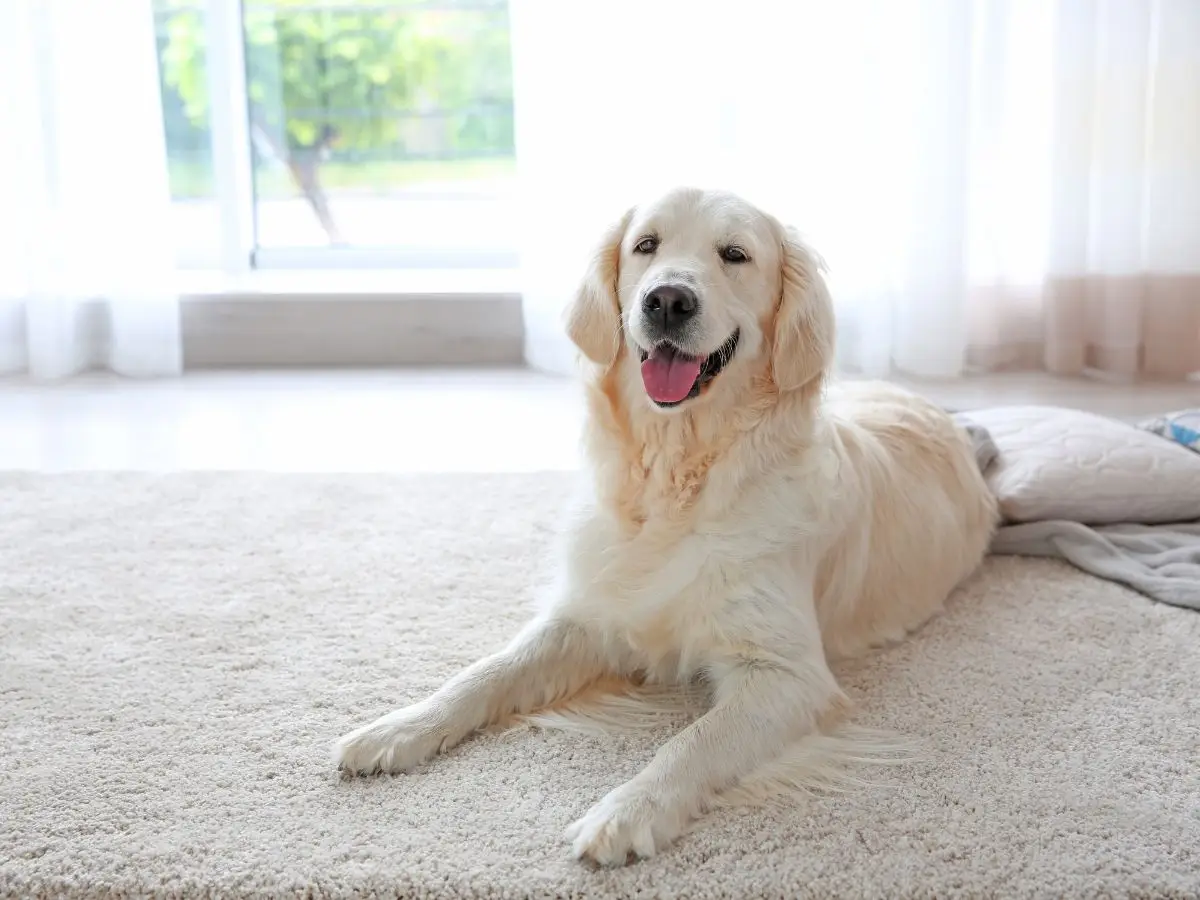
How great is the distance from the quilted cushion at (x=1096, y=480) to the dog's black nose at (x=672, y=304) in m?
1.11

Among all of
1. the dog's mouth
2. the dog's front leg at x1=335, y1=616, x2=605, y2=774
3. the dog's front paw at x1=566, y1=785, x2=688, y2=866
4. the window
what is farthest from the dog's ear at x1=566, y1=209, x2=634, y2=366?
the window

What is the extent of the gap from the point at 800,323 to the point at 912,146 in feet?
7.32

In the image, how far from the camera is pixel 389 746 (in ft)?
5.92

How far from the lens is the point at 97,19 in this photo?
13.1 feet

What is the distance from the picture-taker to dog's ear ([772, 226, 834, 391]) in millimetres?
1971

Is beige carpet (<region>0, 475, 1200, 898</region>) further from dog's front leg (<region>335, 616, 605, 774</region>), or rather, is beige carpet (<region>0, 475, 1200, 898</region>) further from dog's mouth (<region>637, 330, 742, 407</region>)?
dog's mouth (<region>637, 330, 742, 407</region>)

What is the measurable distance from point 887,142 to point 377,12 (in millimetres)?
2089

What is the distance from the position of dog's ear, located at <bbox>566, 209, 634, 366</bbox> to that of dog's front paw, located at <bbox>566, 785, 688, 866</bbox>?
0.71m

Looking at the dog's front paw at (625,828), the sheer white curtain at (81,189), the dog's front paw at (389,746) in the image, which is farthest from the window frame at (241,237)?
the dog's front paw at (625,828)

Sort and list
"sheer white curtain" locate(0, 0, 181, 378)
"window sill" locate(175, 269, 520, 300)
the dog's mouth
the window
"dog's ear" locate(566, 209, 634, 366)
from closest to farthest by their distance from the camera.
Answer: the dog's mouth < "dog's ear" locate(566, 209, 634, 366) < "sheer white curtain" locate(0, 0, 181, 378) < "window sill" locate(175, 269, 520, 300) < the window

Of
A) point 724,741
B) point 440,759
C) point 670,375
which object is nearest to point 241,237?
point 670,375

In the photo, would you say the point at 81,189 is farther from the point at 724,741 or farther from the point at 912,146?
the point at 724,741

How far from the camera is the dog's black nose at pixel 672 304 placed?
1.85 meters

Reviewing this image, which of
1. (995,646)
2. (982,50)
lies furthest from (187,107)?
(995,646)
